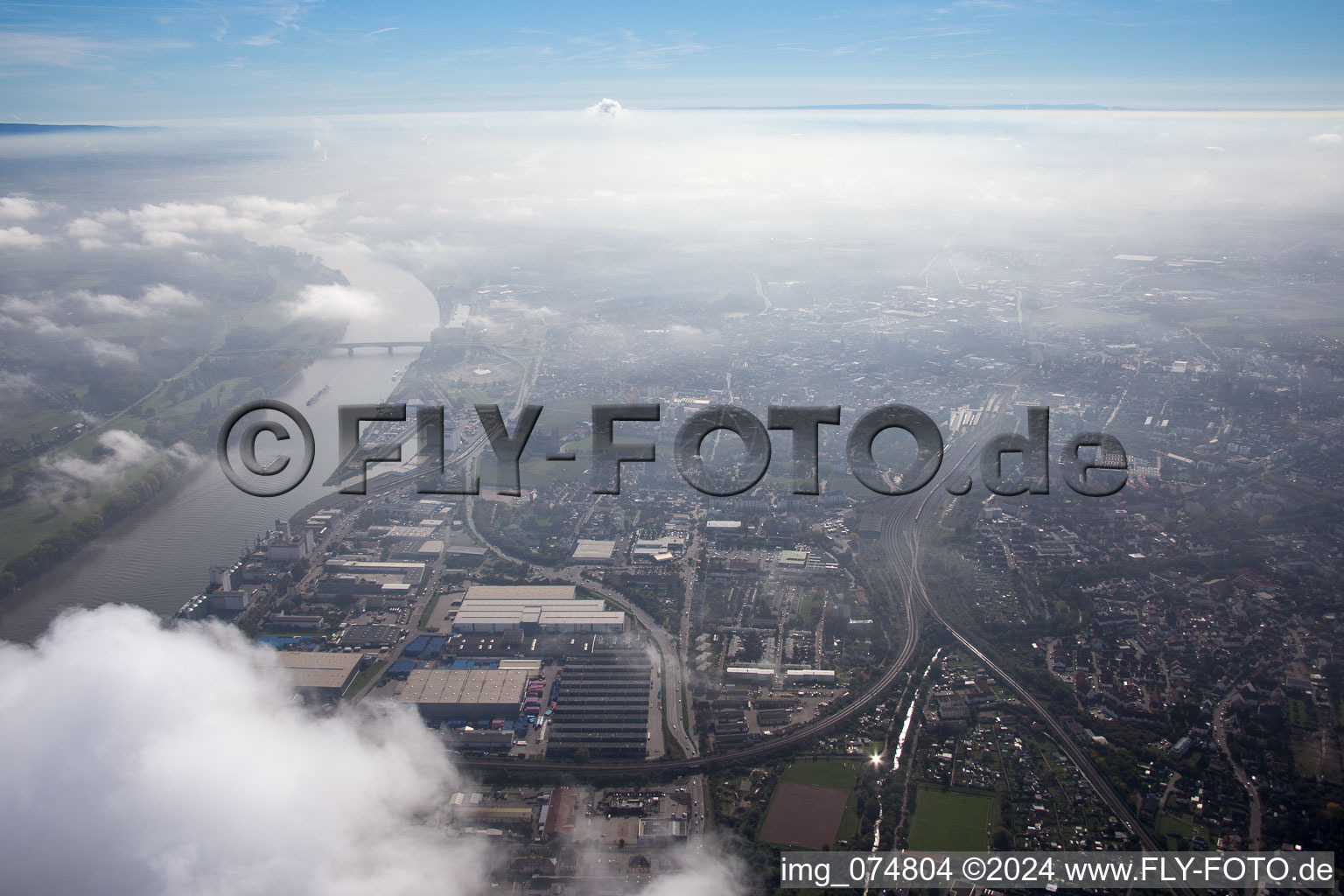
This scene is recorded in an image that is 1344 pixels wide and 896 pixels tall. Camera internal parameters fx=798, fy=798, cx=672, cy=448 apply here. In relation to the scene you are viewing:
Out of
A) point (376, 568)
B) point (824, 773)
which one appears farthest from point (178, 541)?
point (824, 773)

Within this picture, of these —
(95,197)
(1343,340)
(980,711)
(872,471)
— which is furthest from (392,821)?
(95,197)

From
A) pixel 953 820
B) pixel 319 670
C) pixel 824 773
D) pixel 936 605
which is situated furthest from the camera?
pixel 936 605

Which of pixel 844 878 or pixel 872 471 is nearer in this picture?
pixel 844 878

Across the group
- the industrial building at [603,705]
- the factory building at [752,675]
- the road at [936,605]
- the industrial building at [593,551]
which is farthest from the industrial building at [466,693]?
the road at [936,605]

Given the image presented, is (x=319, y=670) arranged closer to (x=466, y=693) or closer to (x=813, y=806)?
(x=466, y=693)

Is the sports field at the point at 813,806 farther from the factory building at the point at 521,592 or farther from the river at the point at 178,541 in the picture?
the river at the point at 178,541

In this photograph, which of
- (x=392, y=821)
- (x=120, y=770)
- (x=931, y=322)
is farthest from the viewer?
(x=931, y=322)

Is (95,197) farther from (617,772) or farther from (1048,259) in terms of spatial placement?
(1048,259)
